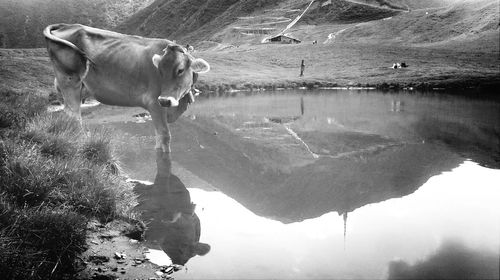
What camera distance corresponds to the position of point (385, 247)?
22.0ft

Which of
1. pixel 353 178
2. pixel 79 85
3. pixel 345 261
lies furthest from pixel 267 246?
pixel 79 85

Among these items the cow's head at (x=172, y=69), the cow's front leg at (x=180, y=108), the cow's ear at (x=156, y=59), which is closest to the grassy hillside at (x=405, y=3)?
the cow's front leg at (x=180, y=108)

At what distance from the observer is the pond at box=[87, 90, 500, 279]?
20.5ft

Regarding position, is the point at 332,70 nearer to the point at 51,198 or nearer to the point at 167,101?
the point at 167,101

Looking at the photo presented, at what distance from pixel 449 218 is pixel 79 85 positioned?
30.7 ft

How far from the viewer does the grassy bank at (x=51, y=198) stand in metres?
5.45

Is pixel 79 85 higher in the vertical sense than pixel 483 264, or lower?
higher

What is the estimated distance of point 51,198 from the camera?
6898 mm

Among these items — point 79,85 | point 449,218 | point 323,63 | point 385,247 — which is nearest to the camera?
point 385,247

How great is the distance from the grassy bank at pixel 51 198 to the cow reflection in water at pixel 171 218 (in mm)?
478

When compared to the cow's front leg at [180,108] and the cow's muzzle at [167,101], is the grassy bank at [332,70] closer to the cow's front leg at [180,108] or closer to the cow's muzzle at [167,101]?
the cow's front leg at [180,108]

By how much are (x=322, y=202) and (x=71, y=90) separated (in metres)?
7.22

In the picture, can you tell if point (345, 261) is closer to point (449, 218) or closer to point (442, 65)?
point (449, 218)

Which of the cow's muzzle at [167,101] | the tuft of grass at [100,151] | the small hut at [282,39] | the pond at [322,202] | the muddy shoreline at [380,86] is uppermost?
the cow's muzzle at [167,101]
